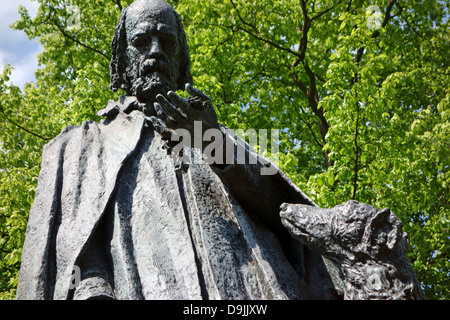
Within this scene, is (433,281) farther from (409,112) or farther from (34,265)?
(34,265)

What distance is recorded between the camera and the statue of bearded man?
3836 millimetres

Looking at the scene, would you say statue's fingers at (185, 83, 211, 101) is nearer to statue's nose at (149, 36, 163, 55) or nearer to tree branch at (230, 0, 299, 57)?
statue's nose at (149, 36, 163, 55)

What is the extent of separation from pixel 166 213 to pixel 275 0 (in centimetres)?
1134

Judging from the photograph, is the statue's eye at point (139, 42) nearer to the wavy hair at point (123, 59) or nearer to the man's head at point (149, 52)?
the man's head at point (149, 52)

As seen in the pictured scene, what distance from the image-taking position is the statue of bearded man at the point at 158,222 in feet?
12.6

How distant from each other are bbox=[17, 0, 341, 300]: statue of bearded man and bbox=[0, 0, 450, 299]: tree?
211 inches

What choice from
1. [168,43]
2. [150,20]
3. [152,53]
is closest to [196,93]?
[152,53]

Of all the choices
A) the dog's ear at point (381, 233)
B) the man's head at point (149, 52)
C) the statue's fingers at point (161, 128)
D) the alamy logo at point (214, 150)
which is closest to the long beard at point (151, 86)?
the man's head at point (149, 52)

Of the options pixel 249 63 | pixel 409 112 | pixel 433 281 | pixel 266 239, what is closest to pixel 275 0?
pixel 249 63

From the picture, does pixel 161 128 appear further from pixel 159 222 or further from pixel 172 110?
pixel 159 222

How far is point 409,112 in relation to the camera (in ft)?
46.8

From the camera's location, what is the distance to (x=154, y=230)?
13.5 ft

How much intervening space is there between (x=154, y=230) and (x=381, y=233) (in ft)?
4.47

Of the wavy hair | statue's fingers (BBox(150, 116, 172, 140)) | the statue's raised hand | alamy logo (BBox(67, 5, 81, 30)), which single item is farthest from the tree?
the statue's raised hand
